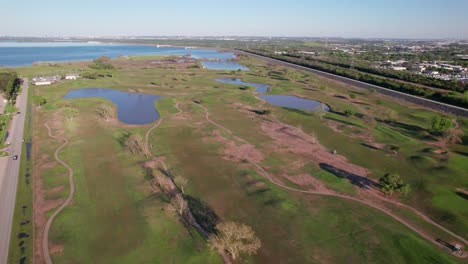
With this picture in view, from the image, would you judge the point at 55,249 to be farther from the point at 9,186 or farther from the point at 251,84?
the point at 251,84

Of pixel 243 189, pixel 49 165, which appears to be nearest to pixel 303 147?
pixel 243 189

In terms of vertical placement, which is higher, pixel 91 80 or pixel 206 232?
pixel 91 80

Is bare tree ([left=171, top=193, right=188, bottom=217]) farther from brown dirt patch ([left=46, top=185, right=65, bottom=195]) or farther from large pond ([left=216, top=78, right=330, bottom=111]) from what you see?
large pond ([left=216, top=78, right=330, bottom=111])

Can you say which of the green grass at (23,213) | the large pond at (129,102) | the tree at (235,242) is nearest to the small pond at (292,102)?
the large pond at (129,102)

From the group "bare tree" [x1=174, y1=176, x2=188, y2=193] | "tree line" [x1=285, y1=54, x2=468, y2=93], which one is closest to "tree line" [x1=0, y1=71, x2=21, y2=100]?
"bare tree" [x1=174, y1=176, x2=188, y2=193]

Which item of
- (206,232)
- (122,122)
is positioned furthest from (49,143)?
(206,232)

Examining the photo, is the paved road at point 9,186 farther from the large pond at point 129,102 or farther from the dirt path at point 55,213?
the large pond at point 129,102

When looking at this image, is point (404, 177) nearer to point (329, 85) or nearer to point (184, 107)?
point (184, 107)
